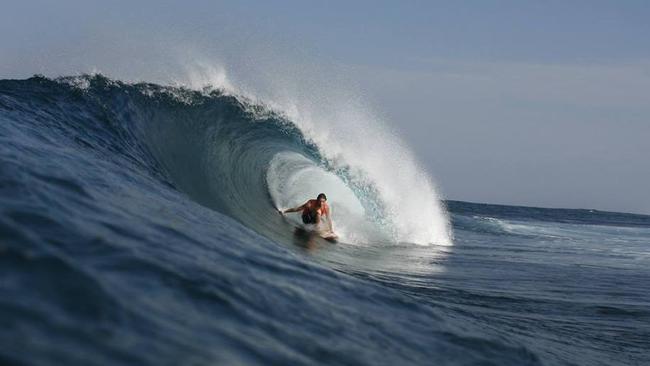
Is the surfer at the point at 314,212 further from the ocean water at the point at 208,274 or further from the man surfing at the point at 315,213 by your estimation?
the ocean water at the point at 208,274

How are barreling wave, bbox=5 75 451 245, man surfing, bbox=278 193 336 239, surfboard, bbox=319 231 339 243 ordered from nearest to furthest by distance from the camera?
1. barreling wave, bbox=5 75 451 245
2. surfboard, bbox=319 231 339 243
3. man surfing, bbox=278 193 336 239

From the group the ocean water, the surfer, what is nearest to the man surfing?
the surfer

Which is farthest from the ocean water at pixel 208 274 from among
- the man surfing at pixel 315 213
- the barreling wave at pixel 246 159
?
the man surfing at pixel 315 213

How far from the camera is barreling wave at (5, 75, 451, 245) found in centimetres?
1234

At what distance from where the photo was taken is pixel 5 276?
3.30 m

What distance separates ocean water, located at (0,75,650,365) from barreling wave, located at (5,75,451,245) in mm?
79

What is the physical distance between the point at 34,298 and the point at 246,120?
15.3m

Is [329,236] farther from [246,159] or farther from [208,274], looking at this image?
[208,274]

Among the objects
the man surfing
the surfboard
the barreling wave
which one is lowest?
the surfboard

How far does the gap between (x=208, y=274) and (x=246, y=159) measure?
40.2ft

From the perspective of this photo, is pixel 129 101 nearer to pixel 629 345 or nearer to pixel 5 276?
pixel 629 345

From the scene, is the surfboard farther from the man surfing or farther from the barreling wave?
the barreling wave

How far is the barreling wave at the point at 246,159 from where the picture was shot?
12.3 metres

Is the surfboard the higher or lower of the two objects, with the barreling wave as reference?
lower
